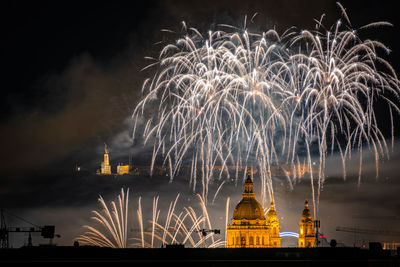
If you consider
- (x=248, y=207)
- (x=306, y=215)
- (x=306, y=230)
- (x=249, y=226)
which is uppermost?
(x=248, y=207)

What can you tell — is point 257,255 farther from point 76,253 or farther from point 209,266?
point 76,253

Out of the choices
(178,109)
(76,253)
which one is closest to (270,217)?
(178,109)

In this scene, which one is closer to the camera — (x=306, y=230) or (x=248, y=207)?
(x=306, y=230)

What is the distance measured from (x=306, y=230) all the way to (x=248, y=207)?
49.4 ft

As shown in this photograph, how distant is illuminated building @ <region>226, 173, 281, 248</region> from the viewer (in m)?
160

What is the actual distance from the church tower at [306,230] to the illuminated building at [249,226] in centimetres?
884

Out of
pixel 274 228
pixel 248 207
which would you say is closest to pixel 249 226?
pixel 248 207

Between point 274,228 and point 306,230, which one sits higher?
point 274,228

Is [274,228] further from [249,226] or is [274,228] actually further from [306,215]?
[306,215]

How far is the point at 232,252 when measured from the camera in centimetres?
5719

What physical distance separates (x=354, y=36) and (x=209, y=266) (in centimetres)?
2436

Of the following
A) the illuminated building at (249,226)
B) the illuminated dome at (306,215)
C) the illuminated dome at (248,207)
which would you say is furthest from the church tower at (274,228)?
the illuminated dome at (306,215)

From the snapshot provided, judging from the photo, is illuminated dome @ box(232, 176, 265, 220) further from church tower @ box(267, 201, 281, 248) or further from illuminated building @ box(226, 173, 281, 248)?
church tower @ box(267, 201, 281, 248)

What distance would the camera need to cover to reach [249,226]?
160125mm
